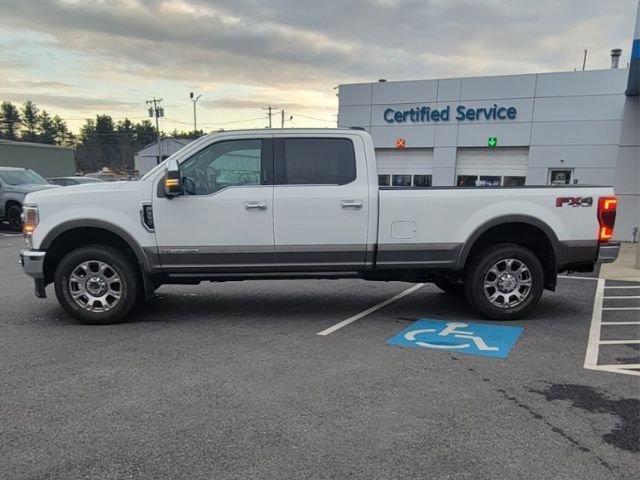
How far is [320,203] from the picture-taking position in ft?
18.7

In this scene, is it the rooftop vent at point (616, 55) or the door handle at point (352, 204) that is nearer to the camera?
the door handle at point (352, 204)

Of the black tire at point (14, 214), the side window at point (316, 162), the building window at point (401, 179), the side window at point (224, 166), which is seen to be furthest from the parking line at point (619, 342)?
the building window at point (401, 179)

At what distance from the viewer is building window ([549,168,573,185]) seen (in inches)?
819

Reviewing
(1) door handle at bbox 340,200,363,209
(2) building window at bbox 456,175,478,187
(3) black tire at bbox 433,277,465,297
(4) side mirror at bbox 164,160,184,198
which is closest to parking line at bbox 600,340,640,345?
(3) black tire at bbox 433,277,465,297

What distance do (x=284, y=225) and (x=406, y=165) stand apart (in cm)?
1926

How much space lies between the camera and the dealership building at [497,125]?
19891 millimetres

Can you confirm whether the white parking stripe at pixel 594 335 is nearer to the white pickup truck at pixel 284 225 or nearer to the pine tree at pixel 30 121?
the white pickup truck at pixel 284 225

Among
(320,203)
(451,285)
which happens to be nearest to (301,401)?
(320,203)

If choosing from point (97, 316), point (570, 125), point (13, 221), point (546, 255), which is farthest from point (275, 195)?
point (570, 125)

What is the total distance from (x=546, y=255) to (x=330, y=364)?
3.19 m

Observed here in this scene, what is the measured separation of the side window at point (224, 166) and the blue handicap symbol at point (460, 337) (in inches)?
95.1

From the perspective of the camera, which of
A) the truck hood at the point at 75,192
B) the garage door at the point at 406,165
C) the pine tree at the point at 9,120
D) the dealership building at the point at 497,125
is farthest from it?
the pine tree at the point at 9,120

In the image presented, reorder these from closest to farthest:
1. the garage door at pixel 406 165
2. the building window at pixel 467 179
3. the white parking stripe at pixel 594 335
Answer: the white parking stripe at pixel 594 335, the building window at pixel 467 179, the garage door at pixel 406 165

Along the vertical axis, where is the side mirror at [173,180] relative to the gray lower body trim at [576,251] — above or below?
above
